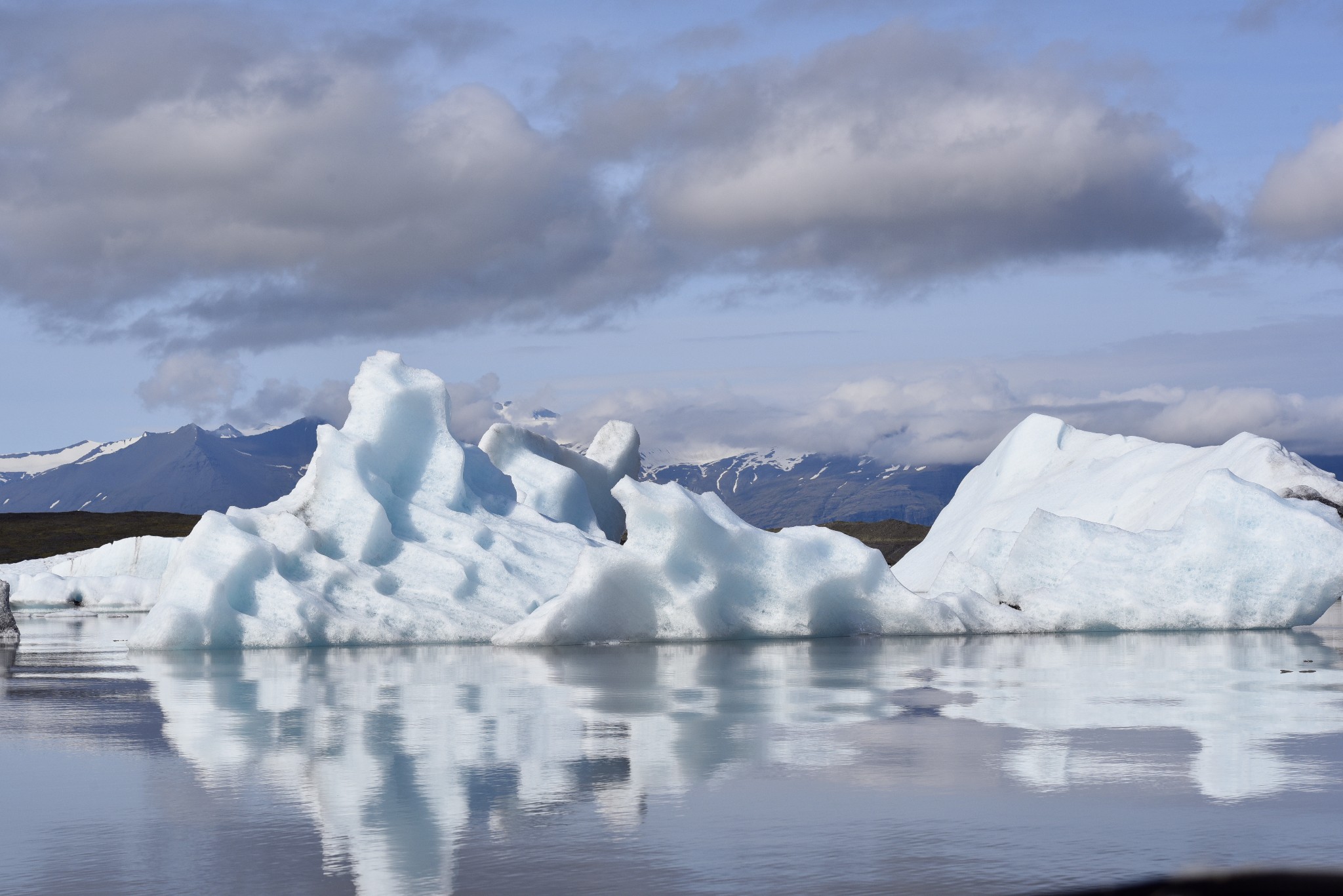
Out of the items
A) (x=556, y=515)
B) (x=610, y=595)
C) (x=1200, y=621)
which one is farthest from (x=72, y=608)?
(x=1200, y=621)

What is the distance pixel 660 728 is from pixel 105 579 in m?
51.9

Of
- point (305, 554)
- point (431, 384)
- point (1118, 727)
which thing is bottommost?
point (1118, 727)

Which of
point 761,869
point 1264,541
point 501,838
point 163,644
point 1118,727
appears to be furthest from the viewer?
point 1264,541

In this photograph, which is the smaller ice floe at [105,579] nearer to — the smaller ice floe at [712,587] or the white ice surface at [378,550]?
the white ice surface at [378,550]

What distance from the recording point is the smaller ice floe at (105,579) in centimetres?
5788

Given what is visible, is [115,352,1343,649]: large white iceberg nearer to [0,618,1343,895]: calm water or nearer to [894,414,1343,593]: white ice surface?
[894,414,1343,593]: white ice surface

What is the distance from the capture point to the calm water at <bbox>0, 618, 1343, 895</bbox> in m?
6.90

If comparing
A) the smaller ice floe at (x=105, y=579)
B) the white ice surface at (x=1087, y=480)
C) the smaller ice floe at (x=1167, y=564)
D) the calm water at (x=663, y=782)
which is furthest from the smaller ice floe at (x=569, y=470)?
the smaller ice floe at (x=105, y=579)

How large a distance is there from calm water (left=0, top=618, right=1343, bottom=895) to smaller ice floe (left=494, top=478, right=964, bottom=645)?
6815mm

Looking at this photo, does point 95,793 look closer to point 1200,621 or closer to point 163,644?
point 163,644

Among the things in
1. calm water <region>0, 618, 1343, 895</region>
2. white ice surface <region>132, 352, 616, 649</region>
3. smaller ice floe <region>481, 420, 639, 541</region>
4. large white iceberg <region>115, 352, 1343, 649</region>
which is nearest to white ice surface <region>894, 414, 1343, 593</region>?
large white iceberg <region>115, 352, 1343, 649</region>

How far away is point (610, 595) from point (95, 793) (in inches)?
648

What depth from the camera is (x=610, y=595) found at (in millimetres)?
25516

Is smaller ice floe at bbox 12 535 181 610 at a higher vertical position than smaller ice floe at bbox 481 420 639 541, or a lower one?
lower
